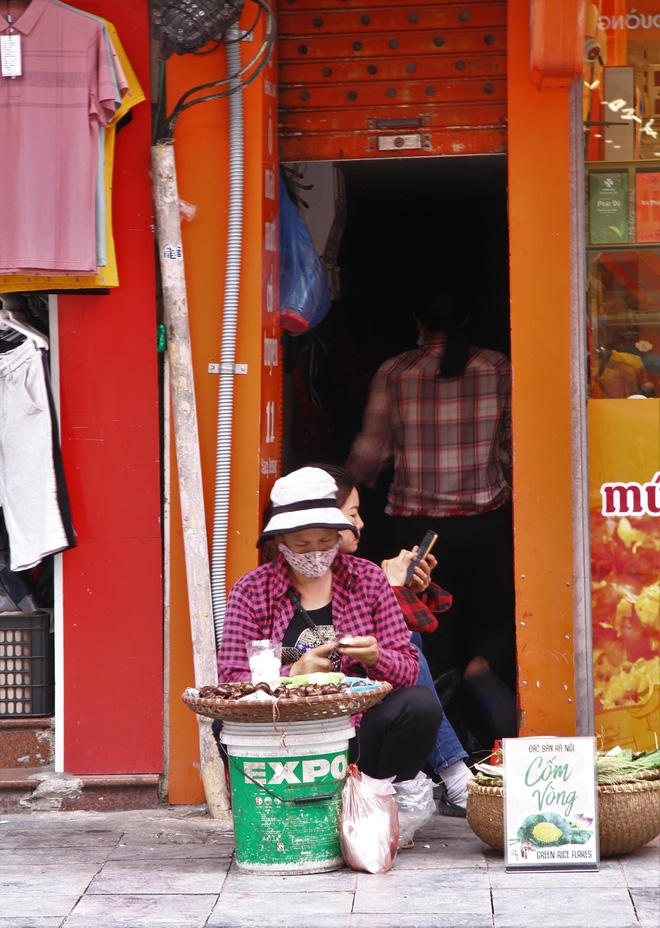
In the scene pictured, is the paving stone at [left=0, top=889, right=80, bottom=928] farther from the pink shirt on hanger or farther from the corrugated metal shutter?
the corrugated metal shutter

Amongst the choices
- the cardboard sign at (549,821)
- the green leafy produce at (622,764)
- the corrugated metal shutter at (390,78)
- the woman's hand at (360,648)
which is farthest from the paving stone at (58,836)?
the corrugated metal shutter at (390,78)

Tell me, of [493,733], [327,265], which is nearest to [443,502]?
[493,733]

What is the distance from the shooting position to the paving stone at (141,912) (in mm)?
3527

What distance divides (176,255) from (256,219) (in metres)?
0.34

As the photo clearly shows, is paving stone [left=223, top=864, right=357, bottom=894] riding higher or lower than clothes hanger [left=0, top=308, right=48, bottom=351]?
lower

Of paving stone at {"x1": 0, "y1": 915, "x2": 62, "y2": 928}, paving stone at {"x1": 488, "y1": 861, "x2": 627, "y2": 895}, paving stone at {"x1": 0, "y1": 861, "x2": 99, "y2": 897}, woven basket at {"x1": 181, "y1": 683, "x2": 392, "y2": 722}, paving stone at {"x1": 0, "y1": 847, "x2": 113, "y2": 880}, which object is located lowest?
paving stone at {"x1": 0, "y1": 847, "x2": 113, "y2": 880}

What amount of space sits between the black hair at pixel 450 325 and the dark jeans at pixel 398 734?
5.44 ft

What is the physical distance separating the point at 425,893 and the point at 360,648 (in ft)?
2.46

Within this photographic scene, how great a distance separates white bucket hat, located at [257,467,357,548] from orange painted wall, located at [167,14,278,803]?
644 millimetres

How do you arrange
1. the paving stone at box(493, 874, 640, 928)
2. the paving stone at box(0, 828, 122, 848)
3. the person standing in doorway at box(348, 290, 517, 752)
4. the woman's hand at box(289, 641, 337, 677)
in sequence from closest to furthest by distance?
the paving stone at box(493, 874, 640, 928) → the woman's hand at box(289, 641, 337, 677) → the paving stone at box(0, 828, 122, 848) → the person standing in doorway at box(348, 290, 517, 752)

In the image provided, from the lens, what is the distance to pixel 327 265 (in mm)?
5977

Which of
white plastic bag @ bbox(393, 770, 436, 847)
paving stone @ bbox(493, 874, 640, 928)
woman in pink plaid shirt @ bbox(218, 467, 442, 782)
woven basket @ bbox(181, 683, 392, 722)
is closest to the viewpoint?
paving stone @ bbox(493, 874, 640, 928)

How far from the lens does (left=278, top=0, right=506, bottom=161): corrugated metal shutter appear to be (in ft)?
16.2

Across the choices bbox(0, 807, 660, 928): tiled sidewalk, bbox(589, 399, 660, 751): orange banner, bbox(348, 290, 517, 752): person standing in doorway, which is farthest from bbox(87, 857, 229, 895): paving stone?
bbox(589, 399, 660, 751): orange banner
